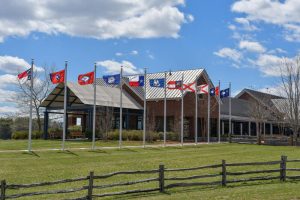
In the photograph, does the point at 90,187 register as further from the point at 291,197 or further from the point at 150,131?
the point at 150,131

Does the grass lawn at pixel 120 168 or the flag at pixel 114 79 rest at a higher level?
the flag at pixel 114 79

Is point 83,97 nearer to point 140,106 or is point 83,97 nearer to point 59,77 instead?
point 140,106

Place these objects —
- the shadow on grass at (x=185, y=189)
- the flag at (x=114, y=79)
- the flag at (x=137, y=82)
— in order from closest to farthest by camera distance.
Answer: the shadow on grass at (x=185, y=189) → the flag at (x=114, y=79) → the flag at (x=137, y=82)

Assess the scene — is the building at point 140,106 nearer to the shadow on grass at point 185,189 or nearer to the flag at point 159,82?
the flag at point 159,82

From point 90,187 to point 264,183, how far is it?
311 inches

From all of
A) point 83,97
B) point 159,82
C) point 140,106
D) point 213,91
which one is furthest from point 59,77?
point 140,106

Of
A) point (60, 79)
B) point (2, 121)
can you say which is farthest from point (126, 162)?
point (2, 121)

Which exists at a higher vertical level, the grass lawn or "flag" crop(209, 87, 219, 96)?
"flag" crop(209, 87, 219, 96)

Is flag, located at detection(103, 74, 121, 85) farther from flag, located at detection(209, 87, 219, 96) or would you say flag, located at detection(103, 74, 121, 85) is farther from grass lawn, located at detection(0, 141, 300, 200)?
flag, located at detection(209, 87, 219, 96)

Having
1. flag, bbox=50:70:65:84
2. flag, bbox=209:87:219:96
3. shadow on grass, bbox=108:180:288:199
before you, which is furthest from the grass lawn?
flag, bbox=209:87:219:96

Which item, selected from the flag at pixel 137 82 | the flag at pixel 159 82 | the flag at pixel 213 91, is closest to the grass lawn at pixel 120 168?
the flag at pixel 137 82

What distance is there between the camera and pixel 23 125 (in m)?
59.1

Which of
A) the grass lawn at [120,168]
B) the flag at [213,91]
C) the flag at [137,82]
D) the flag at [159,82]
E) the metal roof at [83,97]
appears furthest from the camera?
the metal roof at [83,97]

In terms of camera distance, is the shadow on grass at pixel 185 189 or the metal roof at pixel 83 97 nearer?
the shadow on grass at pixel 185 189
